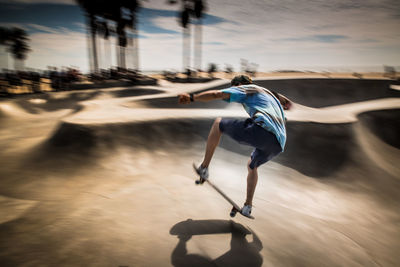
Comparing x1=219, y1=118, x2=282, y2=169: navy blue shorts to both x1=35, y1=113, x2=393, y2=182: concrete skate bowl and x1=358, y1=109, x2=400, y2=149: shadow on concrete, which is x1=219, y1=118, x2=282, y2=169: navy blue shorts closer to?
x1=35, y1=113, x2=393, y2=182: concrete skate bowl

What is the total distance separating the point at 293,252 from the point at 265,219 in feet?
2.78

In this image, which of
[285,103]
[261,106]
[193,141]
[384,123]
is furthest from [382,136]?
[261,106]

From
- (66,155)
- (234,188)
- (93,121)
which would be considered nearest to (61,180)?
(66,155)

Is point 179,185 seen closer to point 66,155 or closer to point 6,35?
point 66,155

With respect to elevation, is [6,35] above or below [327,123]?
above

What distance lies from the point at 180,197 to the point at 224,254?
1455mm

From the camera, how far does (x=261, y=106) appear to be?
8.77 feet

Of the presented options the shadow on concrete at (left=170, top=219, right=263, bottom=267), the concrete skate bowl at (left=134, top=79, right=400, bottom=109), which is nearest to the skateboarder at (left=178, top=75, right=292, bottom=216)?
the shadow on concrete at (left=170, top=219, right=263, bottom=267)

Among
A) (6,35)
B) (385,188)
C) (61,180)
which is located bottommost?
(385,188)

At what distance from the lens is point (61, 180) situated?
4.22 metres

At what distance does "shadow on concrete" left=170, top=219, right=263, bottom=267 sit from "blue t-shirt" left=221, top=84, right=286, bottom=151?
1450mm

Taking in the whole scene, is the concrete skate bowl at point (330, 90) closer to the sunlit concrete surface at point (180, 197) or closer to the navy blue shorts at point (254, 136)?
the sunlit concrete surface at point (180, 197)

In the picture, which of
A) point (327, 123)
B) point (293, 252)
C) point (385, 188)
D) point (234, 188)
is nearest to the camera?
point (293, 252)

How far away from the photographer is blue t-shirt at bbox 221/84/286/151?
8.52 ft
